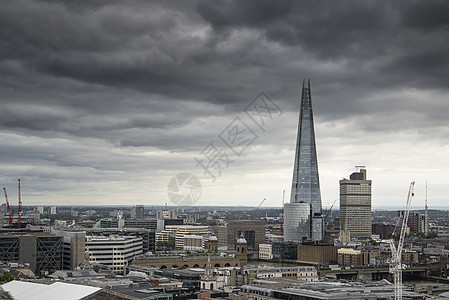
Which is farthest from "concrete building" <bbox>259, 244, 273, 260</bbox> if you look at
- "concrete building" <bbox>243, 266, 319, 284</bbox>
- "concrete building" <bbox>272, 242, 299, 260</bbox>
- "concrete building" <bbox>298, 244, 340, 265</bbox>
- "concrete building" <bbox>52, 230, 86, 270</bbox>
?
"concrete building" <bbox>52, 230, 86, 270</bbox>

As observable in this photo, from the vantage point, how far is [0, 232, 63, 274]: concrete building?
95562 millimetres

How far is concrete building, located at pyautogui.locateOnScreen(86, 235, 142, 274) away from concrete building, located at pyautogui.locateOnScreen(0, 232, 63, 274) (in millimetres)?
7395

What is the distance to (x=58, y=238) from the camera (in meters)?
98.9

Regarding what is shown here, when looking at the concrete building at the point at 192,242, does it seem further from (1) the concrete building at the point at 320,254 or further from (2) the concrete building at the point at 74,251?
(2) the concrete building at the point at 74,251

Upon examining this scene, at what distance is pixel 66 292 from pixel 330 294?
83.5ft

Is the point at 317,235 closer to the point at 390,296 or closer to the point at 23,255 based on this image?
the point at 23,255

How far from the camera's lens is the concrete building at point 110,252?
4205 inches

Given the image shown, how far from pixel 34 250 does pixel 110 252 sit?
15.1m

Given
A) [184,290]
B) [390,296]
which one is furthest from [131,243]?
[390,296]

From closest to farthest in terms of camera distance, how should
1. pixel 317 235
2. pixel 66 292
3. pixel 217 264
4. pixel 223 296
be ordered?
pixel 66 292
pixel 223 296
pixel 217 264
pixel 317 235

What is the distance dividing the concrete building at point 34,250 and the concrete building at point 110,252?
739 cm

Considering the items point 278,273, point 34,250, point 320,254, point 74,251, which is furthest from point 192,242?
point 278,273

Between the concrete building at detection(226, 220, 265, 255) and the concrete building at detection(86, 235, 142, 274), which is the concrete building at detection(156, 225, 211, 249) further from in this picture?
the concrete building at detection(86, 235, 142, 274)

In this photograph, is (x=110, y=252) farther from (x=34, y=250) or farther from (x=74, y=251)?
(x=34, y=250)
